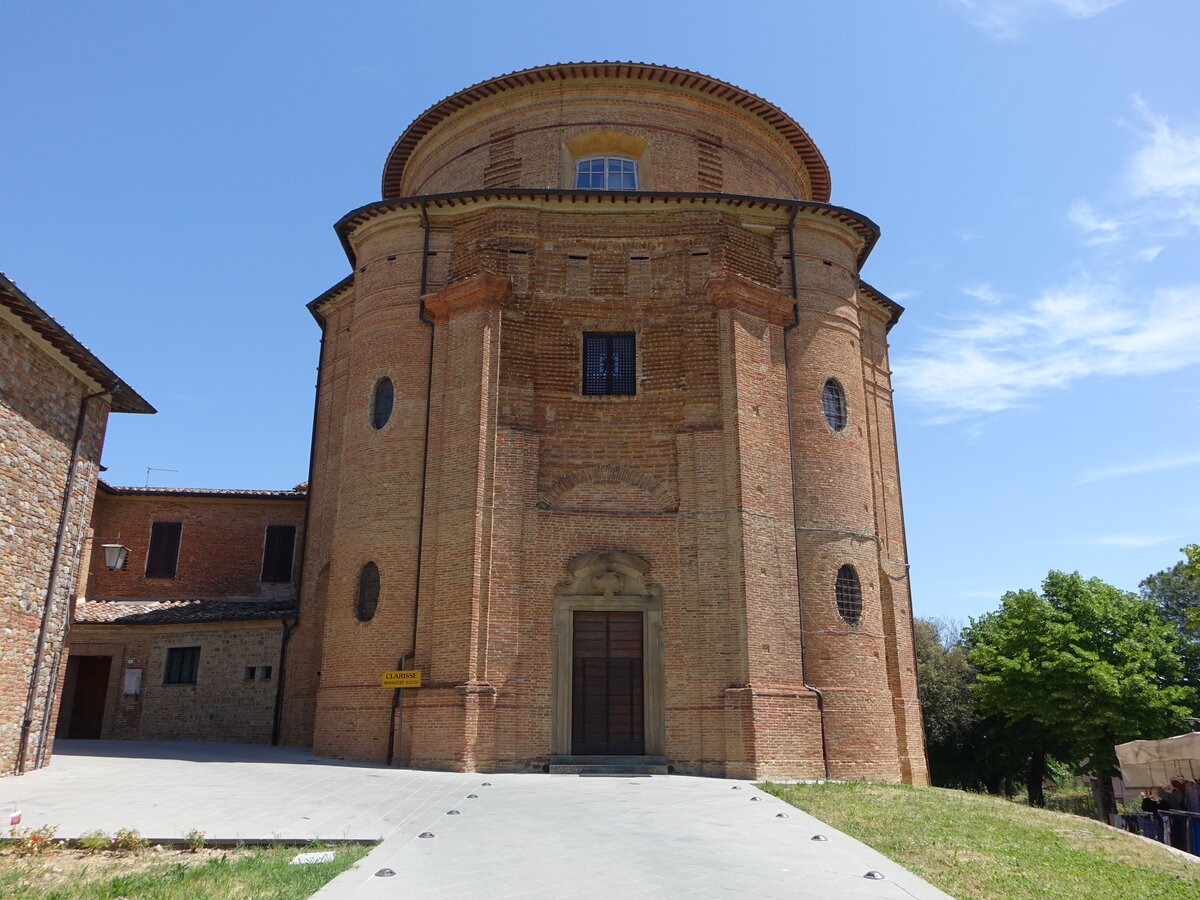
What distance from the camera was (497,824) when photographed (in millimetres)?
9328

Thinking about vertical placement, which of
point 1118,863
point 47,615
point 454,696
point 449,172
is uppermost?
point 449,172

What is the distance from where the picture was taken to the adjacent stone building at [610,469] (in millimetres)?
15742

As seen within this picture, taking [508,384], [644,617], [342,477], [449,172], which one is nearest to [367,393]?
[342,477]

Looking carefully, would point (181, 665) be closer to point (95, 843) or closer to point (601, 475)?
point (601, 475)

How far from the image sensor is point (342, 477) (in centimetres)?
1867

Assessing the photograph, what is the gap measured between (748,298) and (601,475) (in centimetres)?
456

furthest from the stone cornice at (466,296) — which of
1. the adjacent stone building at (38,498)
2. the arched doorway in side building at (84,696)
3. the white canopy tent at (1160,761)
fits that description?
the white canopy tent at (1160,761)

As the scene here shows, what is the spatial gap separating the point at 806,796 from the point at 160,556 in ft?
64.7

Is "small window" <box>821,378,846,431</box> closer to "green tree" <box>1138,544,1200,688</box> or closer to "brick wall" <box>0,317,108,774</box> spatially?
"brick wall" <box>0,317,108,774</box>

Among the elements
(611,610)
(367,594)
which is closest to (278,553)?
(367,594)

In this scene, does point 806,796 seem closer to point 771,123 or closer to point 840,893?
point 840,893

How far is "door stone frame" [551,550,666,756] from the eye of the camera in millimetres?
15703

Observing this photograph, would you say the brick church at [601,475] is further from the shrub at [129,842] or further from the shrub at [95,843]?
the shrub at [95,843]

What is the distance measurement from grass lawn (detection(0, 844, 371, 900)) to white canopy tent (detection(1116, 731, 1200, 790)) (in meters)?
14.6
